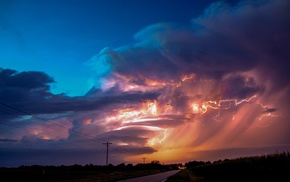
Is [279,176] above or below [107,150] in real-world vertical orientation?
below

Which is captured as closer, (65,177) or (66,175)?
(65,177)

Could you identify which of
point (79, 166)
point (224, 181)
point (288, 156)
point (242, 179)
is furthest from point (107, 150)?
point (79, 166)

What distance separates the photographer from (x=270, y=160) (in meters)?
22.0

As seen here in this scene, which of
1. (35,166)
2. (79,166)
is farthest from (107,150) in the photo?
(35,166)

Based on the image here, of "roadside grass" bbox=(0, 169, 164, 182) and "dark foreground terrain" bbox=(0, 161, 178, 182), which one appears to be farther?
"dark foreground terrain" bbox=(0, 161, 178, 182)

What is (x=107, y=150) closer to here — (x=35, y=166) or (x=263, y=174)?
(x=263, y=174)

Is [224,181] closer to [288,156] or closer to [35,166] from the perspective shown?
[288,156]

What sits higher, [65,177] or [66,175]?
[66,175]

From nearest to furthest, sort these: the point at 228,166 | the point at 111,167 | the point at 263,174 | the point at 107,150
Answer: the point at 263,174 < the point at 228,166 < the point at 107,150 < the point at 111,167

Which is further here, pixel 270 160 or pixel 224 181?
pixel 224 181

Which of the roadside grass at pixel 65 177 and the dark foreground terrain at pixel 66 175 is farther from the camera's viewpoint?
the dark foreground terrain at pixel 66 175

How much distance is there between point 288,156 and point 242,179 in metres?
7.69

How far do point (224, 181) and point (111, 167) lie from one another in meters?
134

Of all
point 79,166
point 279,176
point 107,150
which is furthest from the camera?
point 79,166
